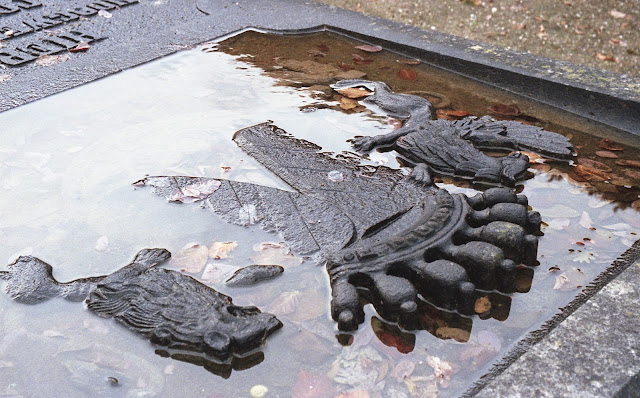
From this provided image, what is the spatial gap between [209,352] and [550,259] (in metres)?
1.16

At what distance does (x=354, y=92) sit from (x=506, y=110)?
0.77 metres

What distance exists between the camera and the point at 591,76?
3.01m

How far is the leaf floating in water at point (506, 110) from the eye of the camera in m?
2.93

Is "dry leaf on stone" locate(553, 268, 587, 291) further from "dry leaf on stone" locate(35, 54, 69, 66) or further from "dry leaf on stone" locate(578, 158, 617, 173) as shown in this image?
"dry leaf on stone" locate(35, 54, 69, 66)

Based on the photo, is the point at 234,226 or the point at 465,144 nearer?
the point at 234,226

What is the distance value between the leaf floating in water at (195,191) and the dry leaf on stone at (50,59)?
1.62 meters

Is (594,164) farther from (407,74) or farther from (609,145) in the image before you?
(407,74)

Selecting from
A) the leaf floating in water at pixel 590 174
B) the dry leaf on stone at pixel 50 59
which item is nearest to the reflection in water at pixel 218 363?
the leaf floating in water at pixel 590 174

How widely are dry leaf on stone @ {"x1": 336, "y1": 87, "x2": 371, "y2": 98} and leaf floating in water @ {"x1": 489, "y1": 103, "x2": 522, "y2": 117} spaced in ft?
2.11

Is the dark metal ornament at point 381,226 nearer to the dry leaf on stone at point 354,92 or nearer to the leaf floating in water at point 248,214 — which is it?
the leaf floating in water at point 248,214

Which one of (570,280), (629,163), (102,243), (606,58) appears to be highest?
(629,163)

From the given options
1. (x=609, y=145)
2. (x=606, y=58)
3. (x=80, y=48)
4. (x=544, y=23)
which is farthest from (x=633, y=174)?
(x=544, y=23)

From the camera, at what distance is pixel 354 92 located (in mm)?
3125

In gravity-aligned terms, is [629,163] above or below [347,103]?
above
